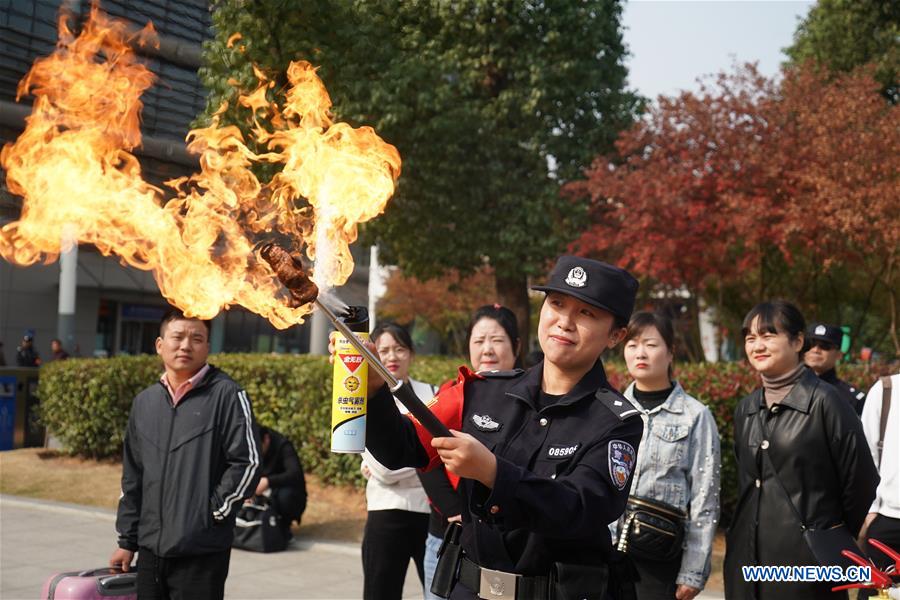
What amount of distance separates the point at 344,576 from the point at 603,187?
9.15m

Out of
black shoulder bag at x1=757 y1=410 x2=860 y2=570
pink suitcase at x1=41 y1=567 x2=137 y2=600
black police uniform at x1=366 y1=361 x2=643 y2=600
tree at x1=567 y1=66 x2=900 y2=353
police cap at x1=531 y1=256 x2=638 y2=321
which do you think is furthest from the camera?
tree at x1=567 y1=66 x2=900 y2=353

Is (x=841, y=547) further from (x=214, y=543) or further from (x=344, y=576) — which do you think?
(x=344, y=576)

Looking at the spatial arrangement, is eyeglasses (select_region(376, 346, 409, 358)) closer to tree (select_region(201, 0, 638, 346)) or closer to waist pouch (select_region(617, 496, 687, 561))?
waist pouch (select_region(617, 496, 687, 561))

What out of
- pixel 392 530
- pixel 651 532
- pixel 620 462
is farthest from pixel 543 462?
pixel 392 530

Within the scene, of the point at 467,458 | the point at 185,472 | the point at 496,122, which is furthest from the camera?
the point at 496,122

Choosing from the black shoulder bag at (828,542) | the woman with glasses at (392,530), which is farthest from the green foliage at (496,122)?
the black shoulder bag at (828,542)

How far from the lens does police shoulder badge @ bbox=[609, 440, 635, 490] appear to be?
2.89m

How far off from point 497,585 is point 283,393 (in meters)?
9.34

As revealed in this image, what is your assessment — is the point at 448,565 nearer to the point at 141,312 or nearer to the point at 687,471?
the point at 687,471

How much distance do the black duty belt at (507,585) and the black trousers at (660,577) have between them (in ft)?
5.95

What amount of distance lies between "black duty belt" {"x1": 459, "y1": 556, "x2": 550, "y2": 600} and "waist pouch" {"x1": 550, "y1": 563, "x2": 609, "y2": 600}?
0.03 m

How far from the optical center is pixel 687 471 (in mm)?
4758

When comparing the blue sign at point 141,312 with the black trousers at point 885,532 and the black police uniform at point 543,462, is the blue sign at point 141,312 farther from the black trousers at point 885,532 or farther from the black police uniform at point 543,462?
the black police uniform at point 543,462

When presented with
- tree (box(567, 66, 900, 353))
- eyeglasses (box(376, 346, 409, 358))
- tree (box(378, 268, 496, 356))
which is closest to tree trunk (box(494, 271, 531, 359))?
tree (box(567, 66, 900, 353))
